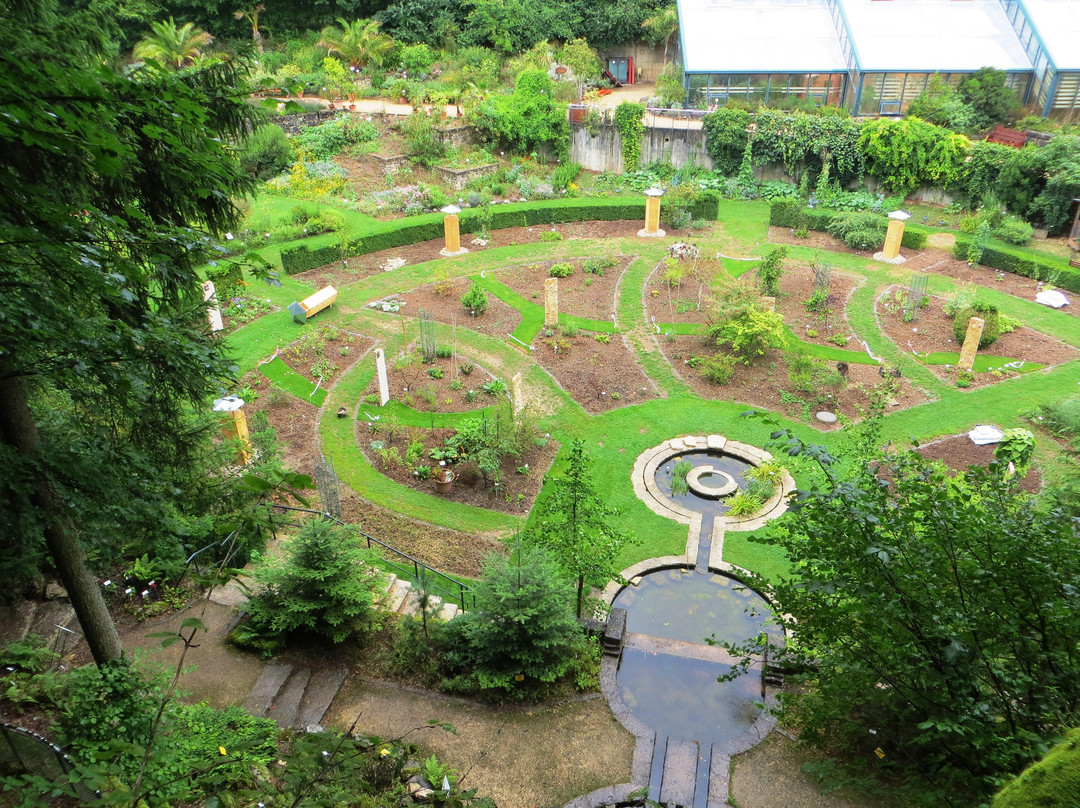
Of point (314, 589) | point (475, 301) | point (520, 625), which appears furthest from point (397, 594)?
point (475, 301)

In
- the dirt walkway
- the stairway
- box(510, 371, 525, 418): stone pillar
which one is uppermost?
box(510, 371, 525, 418): stone pillar

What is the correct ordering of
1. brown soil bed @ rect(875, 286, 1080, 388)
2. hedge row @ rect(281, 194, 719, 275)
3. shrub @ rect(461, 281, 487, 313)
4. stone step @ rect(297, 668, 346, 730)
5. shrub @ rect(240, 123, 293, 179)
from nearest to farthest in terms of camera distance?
stone step @ rect(297, 668, 346, 730), brown soil bed @ rect(875, 286, 1080, 388), shrub @ rect(461, 281, 487, 313), hedge row @ rect(281, 194, 719, 275), shrub @ rect(240, 123, 293, 179)

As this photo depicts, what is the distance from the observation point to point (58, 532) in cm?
638

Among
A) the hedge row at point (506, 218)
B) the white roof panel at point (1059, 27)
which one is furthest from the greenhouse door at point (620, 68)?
the white roof panel at point (1059, 27)

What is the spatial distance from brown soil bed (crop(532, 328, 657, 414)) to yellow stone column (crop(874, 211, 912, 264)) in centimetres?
925

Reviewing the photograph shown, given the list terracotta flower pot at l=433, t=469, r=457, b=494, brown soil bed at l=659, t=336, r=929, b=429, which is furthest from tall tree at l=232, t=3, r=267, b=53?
terracotta flower pot at l=433, t=469, r=457, b=494

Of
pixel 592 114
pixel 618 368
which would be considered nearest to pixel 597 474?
pixel 618 368

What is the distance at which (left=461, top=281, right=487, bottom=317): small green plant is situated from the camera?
19.3 metres

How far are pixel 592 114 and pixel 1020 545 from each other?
25322 millimetres

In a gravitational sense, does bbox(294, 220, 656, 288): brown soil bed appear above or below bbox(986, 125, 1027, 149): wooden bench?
below

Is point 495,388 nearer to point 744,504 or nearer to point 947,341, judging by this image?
point 744,504

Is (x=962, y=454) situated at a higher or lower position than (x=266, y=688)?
lower

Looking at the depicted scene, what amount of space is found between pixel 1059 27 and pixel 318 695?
100ft

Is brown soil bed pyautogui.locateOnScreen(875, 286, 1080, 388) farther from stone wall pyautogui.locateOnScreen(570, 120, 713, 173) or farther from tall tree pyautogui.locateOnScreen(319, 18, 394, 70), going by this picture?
tall tree pyautogui.locateOnScreen(319, 18, 394, 70)
